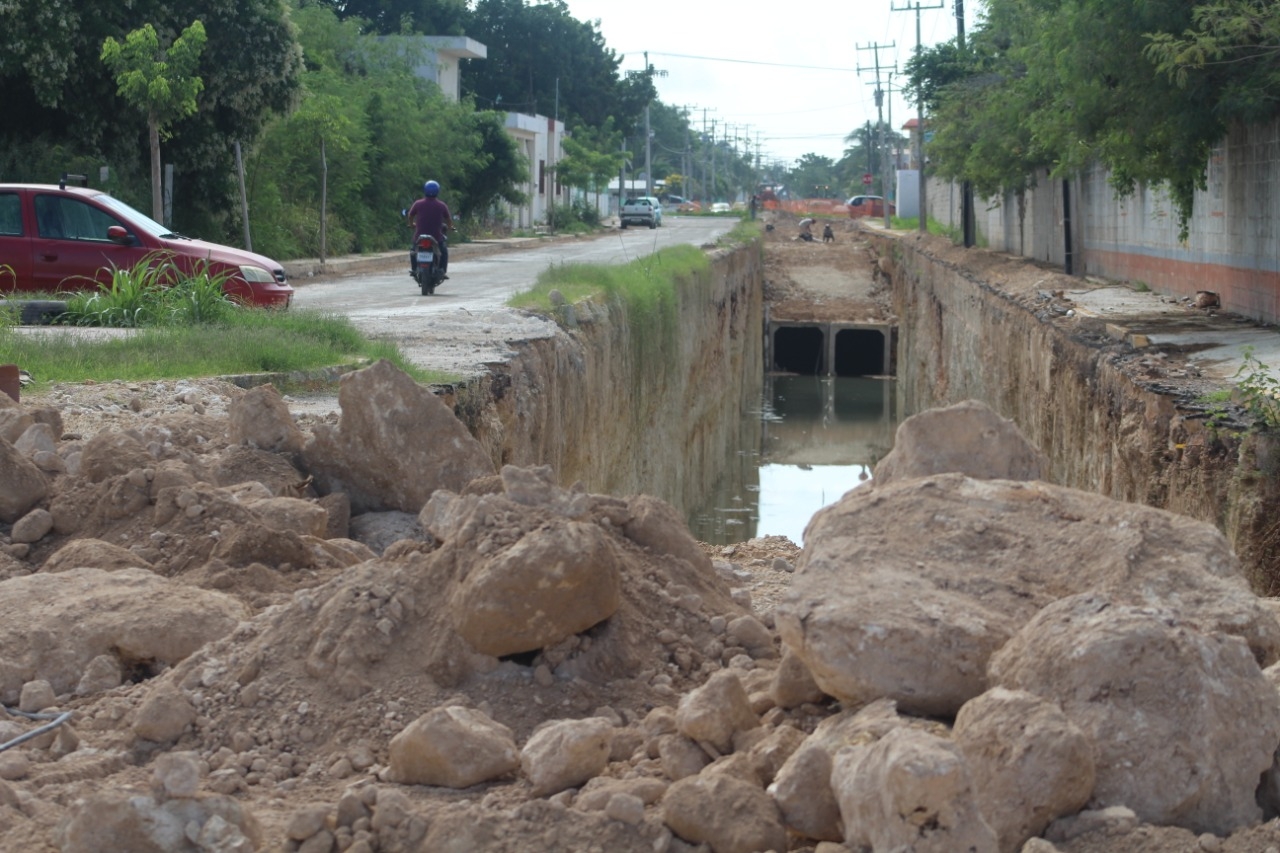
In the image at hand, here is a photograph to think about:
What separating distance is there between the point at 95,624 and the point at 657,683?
5.03 feet

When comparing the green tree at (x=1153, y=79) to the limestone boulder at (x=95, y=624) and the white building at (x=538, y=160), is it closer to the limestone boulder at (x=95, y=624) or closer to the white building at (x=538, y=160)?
the limestone boulder at (x=95, y=624)

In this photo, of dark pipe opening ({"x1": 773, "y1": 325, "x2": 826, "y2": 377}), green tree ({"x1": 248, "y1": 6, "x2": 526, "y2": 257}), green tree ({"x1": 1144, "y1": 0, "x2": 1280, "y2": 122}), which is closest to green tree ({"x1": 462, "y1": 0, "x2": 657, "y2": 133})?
green tree ({"x1": 248, "y1": 6, "x2": 526, "y2": 257})

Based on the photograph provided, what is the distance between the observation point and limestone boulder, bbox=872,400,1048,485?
13.7 feet

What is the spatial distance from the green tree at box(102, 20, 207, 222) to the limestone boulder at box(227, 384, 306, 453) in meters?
12.3

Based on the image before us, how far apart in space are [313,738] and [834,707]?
1.19 metres

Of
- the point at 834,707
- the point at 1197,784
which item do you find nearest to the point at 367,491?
the point at 834,707

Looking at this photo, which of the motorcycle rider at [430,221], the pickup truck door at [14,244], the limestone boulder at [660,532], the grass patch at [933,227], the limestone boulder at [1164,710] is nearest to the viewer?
the limestone boulder at [1164,710]

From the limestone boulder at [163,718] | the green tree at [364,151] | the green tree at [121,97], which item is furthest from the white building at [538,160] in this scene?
the limestone boulder at [163,718]

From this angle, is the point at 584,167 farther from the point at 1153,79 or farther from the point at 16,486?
the point at 16,486

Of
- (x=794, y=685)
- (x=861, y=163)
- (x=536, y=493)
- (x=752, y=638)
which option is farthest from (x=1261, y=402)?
(x=861, y=163)

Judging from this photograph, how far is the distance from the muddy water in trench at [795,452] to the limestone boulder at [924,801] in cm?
1597

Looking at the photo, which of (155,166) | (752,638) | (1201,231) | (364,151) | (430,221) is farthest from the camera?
(364,151)

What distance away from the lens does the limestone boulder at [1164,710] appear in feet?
8.93

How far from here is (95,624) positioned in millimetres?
3922
